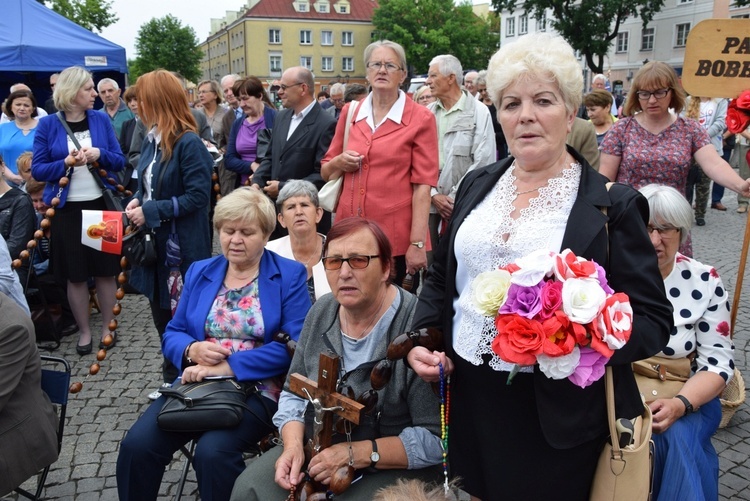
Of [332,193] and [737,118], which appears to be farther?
[332,193]

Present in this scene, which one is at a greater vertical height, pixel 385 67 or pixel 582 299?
pixel 385 67

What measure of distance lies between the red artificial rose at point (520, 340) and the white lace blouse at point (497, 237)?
9.1 inches

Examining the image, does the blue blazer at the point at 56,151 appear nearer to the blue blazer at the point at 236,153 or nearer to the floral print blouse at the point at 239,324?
the blue blazer at the point at 236,153

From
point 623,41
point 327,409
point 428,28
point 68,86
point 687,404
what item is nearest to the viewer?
point 327,409

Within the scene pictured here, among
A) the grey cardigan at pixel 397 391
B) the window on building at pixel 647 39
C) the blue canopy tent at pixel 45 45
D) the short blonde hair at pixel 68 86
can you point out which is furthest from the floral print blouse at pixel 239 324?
the window on building at pixel 647 39

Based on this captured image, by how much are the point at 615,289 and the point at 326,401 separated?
1045 mm

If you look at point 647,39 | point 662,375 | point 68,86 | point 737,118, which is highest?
point 647,39

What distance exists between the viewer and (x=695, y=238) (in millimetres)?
8586

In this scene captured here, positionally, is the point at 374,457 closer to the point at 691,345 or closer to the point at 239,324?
the point at 239,324

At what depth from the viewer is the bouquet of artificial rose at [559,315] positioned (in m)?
1.53

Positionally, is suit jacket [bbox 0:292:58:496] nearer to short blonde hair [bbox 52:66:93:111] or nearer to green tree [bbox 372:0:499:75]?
short blonde hair [bbox 52:66:93:111]

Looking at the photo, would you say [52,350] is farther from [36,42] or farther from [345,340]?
[36,42]

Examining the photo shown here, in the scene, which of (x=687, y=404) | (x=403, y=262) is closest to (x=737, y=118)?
(x=687, y=404)

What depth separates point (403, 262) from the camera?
4.18 metres
